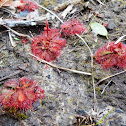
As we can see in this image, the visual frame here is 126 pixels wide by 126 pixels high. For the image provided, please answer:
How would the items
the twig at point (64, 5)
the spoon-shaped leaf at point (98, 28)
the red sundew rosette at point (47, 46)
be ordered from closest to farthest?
the red sundew rosette at point (47, 46) → the spoon-shaped leaf at point (98, 28) → the twig at point (64, 5)

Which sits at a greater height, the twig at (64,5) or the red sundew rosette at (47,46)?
the twig at (64,5)

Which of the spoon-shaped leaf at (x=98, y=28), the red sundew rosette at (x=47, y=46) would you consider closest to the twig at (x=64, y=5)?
the spoon-shaped leaf at (x=98, y=28)

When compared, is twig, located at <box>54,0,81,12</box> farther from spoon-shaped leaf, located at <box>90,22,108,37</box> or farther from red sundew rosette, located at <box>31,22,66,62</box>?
red sundew rosette, located at <box>31,22,66,62</box>

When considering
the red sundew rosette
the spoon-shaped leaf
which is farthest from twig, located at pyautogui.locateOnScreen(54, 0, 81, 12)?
the red sundew rosette

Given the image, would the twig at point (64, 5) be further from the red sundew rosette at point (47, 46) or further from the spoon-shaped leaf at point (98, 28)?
the red sundew rosette at point (47, 46)

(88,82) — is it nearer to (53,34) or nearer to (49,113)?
(49,113)

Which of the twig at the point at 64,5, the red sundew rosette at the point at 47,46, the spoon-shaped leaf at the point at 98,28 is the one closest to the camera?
the red sundew rosette at the point at 47,46

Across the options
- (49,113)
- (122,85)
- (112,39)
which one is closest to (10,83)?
(49,113)

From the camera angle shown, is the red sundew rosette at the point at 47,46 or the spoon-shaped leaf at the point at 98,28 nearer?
the red sundew rosette at the point at 47,46

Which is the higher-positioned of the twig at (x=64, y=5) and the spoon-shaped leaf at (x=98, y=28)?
the twig at (x=64, y=5)

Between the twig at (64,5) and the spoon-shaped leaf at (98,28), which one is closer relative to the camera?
the spoon-shaped leaf at (98,28)

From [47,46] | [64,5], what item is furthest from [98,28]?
[47,46]

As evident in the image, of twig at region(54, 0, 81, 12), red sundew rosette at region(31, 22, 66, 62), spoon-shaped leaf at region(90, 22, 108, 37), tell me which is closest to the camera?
red sundew rosette at region(31, 22, 66, 62)
